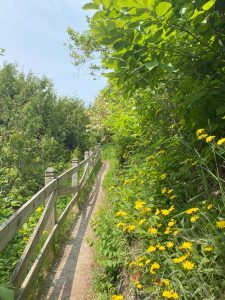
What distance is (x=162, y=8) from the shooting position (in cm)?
237

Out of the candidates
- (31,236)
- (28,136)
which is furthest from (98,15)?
(28,136)

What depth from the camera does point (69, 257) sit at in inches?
209

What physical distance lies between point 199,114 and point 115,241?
1.95 metres

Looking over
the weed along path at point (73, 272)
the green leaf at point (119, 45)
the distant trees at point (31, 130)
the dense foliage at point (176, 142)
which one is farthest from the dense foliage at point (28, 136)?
the green leaf at point (119, 45)

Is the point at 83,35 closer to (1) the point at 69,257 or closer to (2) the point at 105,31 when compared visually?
(1) the point at 69,257

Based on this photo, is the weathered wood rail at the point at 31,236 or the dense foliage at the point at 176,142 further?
the weathered wood rail at the point at 31,236

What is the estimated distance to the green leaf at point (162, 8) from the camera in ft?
7.69

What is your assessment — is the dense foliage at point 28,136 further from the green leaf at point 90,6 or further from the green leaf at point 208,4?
the green leaf at point 208,4

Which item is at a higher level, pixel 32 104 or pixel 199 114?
pixel 32 104

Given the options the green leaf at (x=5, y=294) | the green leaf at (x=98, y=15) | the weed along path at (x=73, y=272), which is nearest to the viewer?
the green leaf at (x=5, y=294)

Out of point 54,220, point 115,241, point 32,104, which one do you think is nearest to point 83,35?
point 32,104

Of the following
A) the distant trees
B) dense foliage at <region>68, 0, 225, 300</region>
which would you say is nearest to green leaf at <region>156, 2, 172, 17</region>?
dense foliage at <region>68, 0, 225, 300</region>

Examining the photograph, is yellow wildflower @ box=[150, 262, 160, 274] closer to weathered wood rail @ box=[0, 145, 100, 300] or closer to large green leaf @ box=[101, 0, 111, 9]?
weathered wood rail @ box=[0, 145, 100, 300]

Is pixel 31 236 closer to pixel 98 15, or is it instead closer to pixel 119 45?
pixel 119 45
